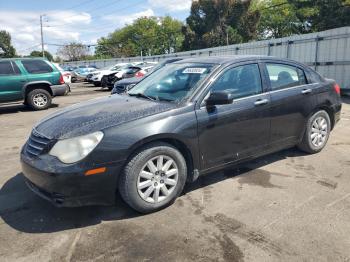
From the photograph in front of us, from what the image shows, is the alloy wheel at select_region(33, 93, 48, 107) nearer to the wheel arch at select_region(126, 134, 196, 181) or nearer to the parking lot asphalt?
the parking lot asphalt

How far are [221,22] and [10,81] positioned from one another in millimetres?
40997

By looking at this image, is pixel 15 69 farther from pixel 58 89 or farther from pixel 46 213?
pixel 46 213

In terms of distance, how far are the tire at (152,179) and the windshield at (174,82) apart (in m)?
0.70

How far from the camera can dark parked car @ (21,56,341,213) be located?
3.06m

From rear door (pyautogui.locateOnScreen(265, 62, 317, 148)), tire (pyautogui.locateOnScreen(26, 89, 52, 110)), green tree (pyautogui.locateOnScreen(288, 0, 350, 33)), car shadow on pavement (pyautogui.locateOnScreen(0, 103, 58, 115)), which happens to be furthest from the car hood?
green tree (pyautogui.locateOnScreen(288, 0, 350, 33))

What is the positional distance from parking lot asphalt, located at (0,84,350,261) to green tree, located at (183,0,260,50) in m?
44.0

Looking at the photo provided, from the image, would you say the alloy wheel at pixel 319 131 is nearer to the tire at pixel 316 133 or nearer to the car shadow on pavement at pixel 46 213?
the tire at pixel 316 133

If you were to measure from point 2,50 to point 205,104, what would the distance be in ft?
258

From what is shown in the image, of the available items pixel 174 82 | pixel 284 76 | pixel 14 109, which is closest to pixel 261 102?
pixel 284 76

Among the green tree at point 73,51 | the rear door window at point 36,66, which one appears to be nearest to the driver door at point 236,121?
the rear door window at point 36,66

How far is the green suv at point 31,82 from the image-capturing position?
10125mm

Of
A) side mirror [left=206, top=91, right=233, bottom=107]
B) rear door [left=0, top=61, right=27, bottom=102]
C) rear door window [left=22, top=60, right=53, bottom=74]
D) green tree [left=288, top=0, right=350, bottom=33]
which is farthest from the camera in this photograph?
green tree [left=288, top=0, right=350, bottom=33]

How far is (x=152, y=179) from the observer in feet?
11.0

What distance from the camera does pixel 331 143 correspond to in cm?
574
